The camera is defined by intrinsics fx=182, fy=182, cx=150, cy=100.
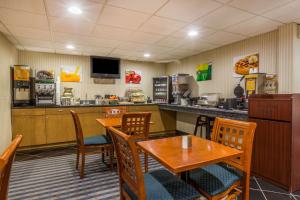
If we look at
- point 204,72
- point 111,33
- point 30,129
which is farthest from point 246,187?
point 30,129

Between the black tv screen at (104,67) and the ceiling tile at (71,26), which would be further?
the black tv screen at (104,67)

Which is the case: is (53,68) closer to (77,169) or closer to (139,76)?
(139,76)

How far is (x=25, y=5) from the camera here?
7.66 feet

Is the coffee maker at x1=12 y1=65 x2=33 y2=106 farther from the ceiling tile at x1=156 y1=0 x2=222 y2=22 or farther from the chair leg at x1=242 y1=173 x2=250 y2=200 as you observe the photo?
the chair leg at x1=242 y1=173 x2=250 y2=200

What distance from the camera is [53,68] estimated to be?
4.95 m

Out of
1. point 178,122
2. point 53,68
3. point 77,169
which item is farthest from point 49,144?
point 178,122

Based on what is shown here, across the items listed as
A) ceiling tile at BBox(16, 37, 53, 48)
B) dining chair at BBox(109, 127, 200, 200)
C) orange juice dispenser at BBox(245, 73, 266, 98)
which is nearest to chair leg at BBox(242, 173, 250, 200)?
dining chair at BBox(109, 127, 200, 200)

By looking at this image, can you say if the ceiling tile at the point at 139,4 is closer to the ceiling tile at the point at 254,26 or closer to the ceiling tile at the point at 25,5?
the ceiling tile at the point at 25,5

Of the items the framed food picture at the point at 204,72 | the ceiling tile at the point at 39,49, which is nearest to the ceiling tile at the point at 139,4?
the framed food picture at the point at 204,72

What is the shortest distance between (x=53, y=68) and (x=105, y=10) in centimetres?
321

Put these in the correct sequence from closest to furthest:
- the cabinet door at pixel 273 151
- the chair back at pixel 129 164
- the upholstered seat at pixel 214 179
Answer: the chair back at pixel 129 164 < the upholstered seat at pixel 214 179 < the cabinet door at pixel 273 151

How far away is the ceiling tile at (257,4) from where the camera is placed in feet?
7.29

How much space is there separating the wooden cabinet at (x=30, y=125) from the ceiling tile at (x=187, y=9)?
347 cm

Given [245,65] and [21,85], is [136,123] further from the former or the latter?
[21,85]
